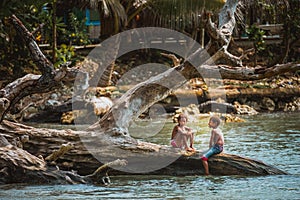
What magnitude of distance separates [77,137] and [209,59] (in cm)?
259

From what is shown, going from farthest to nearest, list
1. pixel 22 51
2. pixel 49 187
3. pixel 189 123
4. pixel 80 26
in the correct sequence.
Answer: pixel 80 26 < pixel 22 51 < pixel 189 123 < pixel 49 187

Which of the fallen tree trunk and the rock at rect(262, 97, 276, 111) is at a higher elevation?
the fallen tree trunk

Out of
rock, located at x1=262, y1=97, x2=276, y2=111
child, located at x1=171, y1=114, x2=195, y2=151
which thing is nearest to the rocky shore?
rock, located at x1=262, y1=97, x2=276, y2=111

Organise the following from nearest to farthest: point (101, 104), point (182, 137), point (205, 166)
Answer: point (205, 166) < point (182, 137) < point (101, 104)

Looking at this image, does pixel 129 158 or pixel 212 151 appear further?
pixel 129 158

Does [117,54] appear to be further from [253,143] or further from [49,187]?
[49,187]

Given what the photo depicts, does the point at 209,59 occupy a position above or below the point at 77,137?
above

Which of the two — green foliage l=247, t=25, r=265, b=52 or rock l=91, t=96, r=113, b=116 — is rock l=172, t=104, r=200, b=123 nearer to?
rock l=91, t=96, r=113, b=116

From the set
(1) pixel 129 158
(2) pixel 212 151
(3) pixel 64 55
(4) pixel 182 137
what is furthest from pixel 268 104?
(1) pixel 129 158

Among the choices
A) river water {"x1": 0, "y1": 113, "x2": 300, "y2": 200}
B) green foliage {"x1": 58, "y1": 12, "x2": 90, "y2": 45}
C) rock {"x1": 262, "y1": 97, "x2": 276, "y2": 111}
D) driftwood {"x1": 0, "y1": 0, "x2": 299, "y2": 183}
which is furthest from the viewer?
green foliage {"x1": 58, "y1": 12, "x2": 90, "y2": 45}

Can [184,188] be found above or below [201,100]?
above

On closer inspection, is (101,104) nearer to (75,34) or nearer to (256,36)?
(75,34)

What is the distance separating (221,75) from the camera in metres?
11.4

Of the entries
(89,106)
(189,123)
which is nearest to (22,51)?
(89,106)
